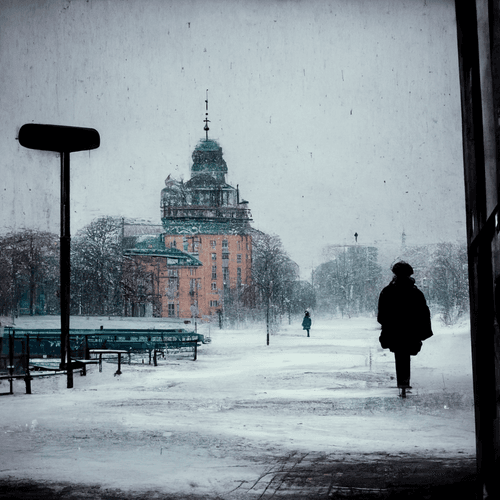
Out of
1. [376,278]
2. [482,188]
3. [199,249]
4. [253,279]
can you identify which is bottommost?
[482,188]

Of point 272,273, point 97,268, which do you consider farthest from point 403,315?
point 272,273


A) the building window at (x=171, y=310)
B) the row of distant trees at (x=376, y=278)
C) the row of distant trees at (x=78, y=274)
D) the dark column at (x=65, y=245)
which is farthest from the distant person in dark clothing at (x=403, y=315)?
the building window at (x=171, y=310)

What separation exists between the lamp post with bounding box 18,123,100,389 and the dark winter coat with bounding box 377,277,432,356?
8.62 feet

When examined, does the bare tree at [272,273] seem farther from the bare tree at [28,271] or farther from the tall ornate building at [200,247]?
the bare tree at [28,271]

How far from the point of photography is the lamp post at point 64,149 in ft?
20.0

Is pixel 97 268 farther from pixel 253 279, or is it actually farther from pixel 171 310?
pixel 253 279

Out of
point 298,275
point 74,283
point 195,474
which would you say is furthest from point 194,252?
point 195,474

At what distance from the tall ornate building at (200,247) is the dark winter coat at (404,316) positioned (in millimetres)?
12403

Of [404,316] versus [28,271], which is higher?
[28,271]

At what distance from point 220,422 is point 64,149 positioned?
2877mm

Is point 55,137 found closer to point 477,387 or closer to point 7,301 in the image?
point 477,387

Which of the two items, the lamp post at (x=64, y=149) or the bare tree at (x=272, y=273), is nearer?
the lamp post at (x=64, y=149)

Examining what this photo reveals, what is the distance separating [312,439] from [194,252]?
72.0 feet

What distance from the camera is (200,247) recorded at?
26.0 meters
